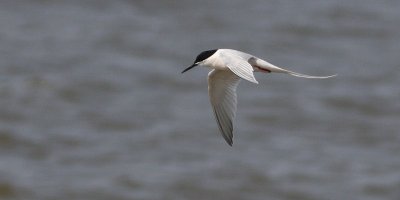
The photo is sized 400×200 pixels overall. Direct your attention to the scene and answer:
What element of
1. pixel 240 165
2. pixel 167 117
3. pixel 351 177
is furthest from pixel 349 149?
pixel 167 117

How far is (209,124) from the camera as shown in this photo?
12.3 metres

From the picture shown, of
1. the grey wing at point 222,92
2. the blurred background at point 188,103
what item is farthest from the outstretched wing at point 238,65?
the blurred background at point 188,103

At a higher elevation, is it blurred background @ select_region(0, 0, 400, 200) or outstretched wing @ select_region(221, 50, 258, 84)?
blurred background @ select_region(0, 0, 400, 200)

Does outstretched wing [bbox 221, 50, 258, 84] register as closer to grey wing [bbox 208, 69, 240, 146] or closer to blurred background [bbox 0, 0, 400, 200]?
grey wing [bbox 208, 69, 240, 146]

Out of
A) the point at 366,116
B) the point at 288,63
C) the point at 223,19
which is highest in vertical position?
the point at 223,19

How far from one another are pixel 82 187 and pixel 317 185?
2563mm

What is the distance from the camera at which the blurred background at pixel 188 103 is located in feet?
37.1

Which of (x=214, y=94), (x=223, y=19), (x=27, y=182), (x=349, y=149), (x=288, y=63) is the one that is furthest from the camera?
(x=223, y=19)

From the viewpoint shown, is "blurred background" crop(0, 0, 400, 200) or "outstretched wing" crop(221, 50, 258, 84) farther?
"blurred background" crop(0, 0, 400, 200)

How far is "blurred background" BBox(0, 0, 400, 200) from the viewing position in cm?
1132

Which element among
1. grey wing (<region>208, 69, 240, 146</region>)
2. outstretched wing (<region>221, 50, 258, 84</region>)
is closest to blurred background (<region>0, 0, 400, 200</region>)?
grey wing (<region>208, 69, 240, 146</region>)

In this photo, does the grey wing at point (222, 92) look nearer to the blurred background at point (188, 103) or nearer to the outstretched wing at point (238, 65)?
the outstretched wing at point (238, 65)

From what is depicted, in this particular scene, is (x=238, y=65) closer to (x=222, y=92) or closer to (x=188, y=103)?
(x=222, y=92)

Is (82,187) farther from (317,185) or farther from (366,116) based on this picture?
(366,116)
